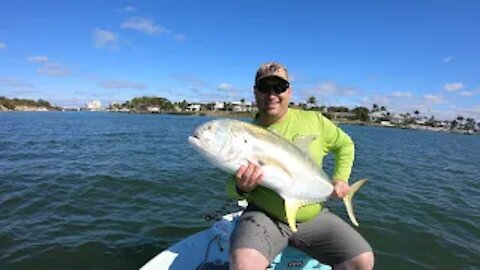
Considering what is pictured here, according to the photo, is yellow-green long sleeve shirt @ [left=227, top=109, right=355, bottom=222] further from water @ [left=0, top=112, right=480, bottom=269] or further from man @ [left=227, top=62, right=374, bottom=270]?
water @ [left=0, top=112, right=480, bottom=269]

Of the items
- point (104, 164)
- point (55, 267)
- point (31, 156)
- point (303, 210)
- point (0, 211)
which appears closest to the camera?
point (303, 210)

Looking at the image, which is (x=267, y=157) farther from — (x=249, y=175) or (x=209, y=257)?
(x=209, y=257)

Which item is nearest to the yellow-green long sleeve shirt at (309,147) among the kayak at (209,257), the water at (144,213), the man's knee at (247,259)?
the man's knee at (247,259)

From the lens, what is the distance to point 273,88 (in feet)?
16.3

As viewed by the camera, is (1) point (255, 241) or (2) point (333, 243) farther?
(2) point (333, 243)

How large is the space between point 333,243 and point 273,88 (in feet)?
6.96

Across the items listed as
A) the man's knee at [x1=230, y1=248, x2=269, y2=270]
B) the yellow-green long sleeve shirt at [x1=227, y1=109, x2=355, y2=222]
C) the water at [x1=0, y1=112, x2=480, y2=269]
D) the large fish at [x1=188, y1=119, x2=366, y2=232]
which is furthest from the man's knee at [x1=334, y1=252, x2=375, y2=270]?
the water at [x1=0, y1=112, x2=480, y2=269]

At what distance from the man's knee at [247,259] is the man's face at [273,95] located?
1.80 meters

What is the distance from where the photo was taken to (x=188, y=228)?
1040cm

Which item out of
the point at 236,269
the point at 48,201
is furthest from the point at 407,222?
the point at 48,201

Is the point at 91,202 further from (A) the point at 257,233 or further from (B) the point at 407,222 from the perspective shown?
(B) the point at 407,222

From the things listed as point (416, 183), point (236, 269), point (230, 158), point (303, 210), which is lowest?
point (416, 183)

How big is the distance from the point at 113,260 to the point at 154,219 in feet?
8.93

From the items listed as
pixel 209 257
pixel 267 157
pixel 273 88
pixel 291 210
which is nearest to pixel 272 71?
pixel 273 88
